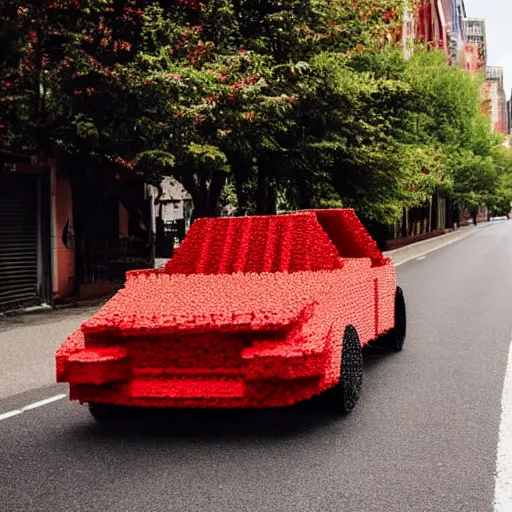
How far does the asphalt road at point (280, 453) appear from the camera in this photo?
428cm

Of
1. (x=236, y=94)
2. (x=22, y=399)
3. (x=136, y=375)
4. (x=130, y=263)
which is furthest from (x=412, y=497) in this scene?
(x=130, y=263)

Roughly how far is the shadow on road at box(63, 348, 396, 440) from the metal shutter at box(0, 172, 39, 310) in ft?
31.7

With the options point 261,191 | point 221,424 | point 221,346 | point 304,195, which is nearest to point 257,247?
point 221,424

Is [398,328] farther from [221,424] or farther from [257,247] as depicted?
[221,424]

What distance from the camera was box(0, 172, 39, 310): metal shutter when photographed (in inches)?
613

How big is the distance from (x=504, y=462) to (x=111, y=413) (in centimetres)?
260

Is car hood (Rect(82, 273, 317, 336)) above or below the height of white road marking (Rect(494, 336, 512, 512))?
above

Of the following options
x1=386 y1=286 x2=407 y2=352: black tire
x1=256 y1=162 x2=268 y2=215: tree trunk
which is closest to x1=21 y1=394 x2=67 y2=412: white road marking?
x1=386 y1=286 x2=407 y2=352: black tire

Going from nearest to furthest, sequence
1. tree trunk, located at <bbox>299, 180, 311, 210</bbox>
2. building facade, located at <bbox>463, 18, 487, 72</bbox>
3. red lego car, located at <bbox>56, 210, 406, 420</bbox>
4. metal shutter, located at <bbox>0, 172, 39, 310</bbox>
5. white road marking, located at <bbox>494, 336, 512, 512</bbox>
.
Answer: white road marking, located at <bbox>494, 336, 512, 512</bbox>
red lego car, located at <bbox>56, 210, 406, 420</bbox>
metal shutter, located at <bbox>0, 172, 39, 310</bbox>
tree trunk, located at <bbox>299, 180, 311, 210</bbox>
building facade, located at <bbox>463, 18, 487, 72</bbox>

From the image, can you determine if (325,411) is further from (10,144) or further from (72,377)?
(10,144)

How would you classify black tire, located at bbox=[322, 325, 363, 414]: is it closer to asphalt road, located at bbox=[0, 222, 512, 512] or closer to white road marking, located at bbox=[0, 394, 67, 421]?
asphalt road, located at bbox=[0, 222, 512, 512]

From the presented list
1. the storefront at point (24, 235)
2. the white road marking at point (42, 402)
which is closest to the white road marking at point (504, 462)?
the white road marking at point (42, 402)

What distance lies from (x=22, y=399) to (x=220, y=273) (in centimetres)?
202

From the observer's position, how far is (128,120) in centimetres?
1516
